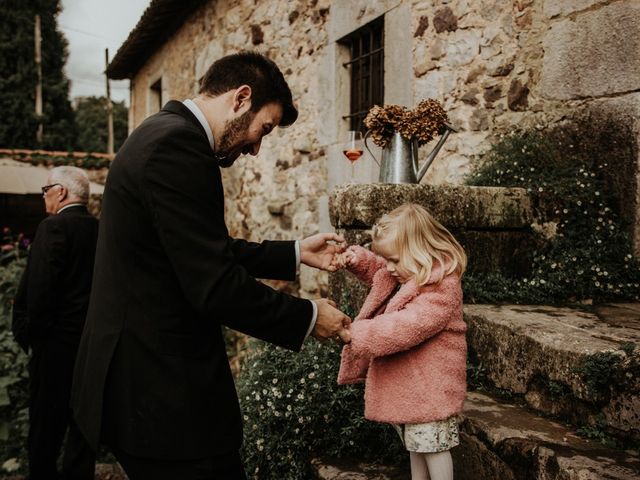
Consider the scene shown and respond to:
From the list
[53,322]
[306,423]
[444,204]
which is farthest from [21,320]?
[444,204]

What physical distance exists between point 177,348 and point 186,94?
27.6 feet

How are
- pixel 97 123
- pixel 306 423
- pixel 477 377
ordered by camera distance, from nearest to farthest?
pixel 477 377
pixel 306 423
pixel 97 123

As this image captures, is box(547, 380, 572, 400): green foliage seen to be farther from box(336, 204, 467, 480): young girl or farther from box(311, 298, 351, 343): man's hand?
box(311, 298, 351, 343): man's hand

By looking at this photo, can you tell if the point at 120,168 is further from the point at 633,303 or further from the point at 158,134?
the point at 633,303

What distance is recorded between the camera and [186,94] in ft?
31.1

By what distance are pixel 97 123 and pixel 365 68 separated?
43.1 m

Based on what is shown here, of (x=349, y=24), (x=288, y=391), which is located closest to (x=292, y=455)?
(x=288, y=391)

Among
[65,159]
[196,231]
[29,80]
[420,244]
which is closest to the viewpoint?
[196,231]

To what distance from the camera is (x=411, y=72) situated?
455 centimetres

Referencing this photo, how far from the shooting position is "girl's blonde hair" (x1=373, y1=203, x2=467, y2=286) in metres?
2.01

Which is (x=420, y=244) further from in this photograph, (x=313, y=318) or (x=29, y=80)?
(x=29, y=80)

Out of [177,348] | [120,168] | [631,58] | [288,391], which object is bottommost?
[288,391]

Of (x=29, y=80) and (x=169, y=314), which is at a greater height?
(x=29, y=80)

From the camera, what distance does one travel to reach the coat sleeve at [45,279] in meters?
3.34
